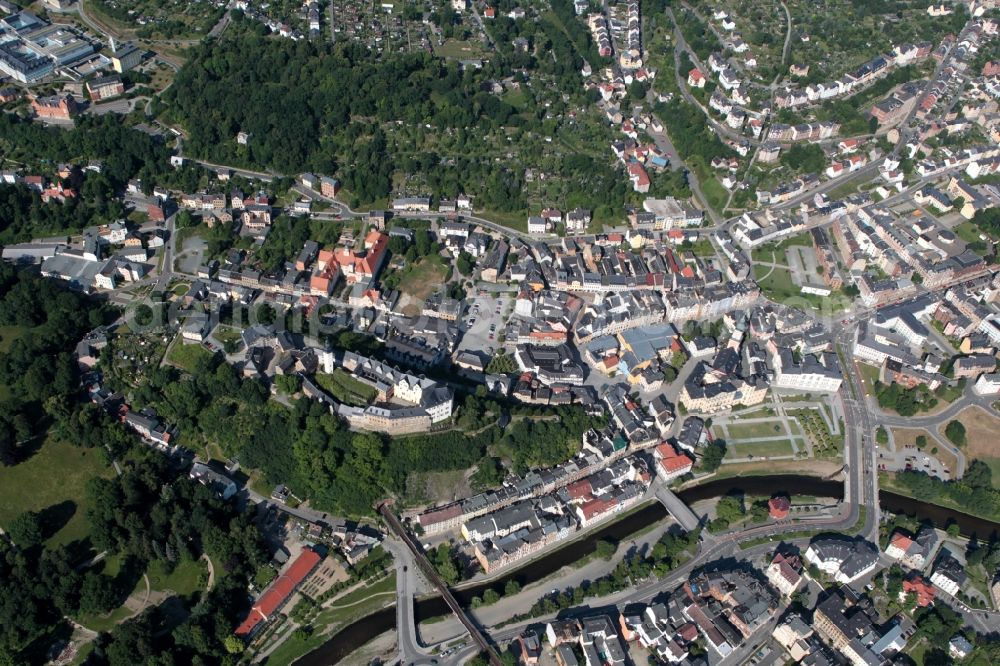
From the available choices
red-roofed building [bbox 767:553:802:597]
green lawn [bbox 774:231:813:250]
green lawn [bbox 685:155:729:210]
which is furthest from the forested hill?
red-roofed building [bbox 767:553:802:597]

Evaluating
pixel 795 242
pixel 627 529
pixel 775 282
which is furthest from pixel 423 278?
pixel 795 242

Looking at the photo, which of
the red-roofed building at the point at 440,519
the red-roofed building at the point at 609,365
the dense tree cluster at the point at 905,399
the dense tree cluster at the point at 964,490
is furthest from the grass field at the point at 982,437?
the red-roofed building at the point at 440,519

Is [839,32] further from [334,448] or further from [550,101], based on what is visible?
[334,448]

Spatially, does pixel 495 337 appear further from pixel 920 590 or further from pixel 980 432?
pixel 980 432

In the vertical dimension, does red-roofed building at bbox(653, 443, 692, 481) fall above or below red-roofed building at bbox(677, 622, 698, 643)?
above

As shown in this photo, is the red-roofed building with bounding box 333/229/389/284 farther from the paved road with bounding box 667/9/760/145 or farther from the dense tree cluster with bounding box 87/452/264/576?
the paved road with bounding box 667/9/760/145
